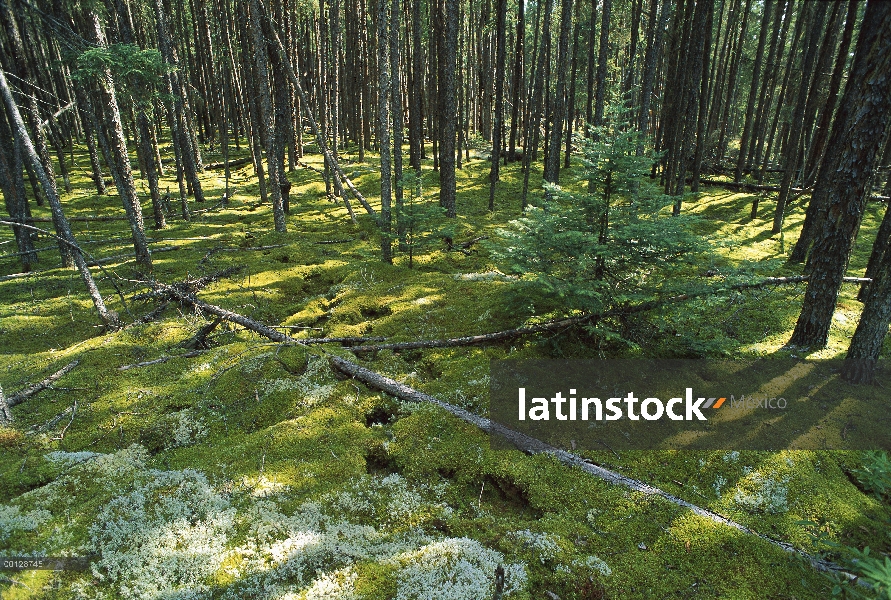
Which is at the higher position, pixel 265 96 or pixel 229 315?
pixel 265 96

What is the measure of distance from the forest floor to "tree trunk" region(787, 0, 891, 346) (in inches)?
31.0

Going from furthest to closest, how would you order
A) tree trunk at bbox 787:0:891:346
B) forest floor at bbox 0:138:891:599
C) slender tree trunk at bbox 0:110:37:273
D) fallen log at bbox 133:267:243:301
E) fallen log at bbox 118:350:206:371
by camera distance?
slender tree trunk at bbox 0:110:37:273
fallen log at bbox 133:267:243:301
fallen log at bbox 118:350:206:371
tree trunk at bbox 787:0:891:346
forest floor at bbox 0:138:891:599

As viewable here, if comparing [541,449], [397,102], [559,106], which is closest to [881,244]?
[541,449]

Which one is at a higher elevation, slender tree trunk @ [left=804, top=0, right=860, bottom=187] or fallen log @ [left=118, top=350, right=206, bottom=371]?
slender tree trunk @ [left=804, top=0, right=860, bottom=187]

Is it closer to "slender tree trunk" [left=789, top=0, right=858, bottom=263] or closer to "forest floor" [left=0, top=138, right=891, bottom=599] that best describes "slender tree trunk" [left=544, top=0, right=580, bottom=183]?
"slender tree trunk" [left=789, top=0, right=858, bottom=263]

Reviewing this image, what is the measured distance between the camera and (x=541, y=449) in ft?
17.9

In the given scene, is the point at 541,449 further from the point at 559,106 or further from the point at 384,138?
the point at 559,106

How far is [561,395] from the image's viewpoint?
6.39 meters

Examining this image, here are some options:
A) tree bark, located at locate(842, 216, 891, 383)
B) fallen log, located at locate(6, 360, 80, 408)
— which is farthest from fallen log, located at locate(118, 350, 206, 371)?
tree bark, located at locate(842, 216, 891, 383)

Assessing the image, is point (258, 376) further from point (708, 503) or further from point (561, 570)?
point (708, 503)

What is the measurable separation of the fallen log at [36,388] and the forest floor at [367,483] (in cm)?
11

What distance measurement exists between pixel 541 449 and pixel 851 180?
639cm

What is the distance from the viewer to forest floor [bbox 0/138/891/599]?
374cm

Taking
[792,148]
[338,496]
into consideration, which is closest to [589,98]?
[792,148]
